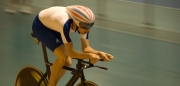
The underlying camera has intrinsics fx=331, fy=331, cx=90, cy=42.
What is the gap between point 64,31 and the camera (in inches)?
105

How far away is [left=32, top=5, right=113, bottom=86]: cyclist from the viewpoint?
2.63 meters

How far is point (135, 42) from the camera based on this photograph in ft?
17.9

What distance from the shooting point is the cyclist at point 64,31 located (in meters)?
2.63

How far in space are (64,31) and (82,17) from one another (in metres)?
0.19

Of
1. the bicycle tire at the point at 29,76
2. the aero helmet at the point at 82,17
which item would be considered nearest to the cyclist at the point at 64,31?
the aero helmet at the point at 82,17

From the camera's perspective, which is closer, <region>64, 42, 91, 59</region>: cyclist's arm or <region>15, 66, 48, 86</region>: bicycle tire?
<region>64, 42, 91, 59</region>: cyclist's arm

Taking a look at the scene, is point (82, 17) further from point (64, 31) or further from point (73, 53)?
point (73, 53)

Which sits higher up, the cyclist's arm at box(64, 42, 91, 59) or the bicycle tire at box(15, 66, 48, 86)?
the cyclist's arm at box(64, 42, 91, 59)

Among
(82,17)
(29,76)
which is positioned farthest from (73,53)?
(29,76)

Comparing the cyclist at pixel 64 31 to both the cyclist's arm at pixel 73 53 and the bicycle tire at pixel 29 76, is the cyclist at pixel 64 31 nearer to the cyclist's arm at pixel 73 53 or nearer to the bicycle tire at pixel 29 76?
the cyclist's arm at pixel 73 53

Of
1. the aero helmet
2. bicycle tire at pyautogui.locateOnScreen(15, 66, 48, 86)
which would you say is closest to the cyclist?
the aero helmet

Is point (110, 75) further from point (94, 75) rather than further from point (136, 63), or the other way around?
point (136, 63)

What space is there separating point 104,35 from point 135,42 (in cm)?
61

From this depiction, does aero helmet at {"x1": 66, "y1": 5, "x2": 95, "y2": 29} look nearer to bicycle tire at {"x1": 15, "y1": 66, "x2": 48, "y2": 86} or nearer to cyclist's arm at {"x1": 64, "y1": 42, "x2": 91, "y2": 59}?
cyclist's arm at {"x1": 64, "y1": 42, "x2": 91, "y2": 59}
